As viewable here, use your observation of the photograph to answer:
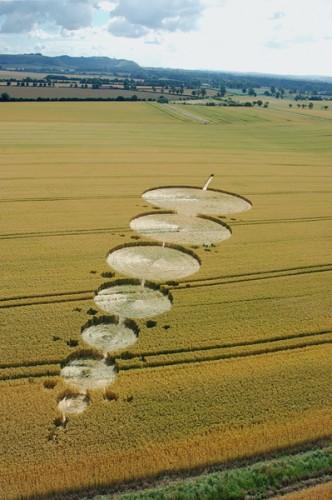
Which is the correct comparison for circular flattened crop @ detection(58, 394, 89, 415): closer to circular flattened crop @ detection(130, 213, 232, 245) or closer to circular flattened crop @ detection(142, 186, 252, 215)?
circular flattened crop @ detection(130, 213, 232, 245)

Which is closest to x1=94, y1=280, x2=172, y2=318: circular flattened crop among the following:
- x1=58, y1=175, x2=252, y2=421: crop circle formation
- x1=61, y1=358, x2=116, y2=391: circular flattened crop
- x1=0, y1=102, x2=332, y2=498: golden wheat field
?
Result: x1=58, y1=175, x2=252, y2=421: crop circle formation

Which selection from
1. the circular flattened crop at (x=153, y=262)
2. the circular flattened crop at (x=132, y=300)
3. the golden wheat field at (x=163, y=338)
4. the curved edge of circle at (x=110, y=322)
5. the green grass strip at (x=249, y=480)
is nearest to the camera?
the green grass strip at (x=249, y=480)

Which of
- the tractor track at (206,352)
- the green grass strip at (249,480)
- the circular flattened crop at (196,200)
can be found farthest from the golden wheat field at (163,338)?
the circular flattened crop at (196,200)

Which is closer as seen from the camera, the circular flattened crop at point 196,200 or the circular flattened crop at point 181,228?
the circular flattened crop at point 181,228

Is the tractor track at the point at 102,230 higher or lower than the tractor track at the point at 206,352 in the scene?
higher

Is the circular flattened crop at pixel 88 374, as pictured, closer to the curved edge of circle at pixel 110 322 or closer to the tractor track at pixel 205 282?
the curved edge of circle at pixel 110 322

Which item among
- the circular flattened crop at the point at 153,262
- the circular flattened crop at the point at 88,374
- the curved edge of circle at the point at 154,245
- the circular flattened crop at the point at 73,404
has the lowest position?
the circular flattened crop at the point at 73,404
